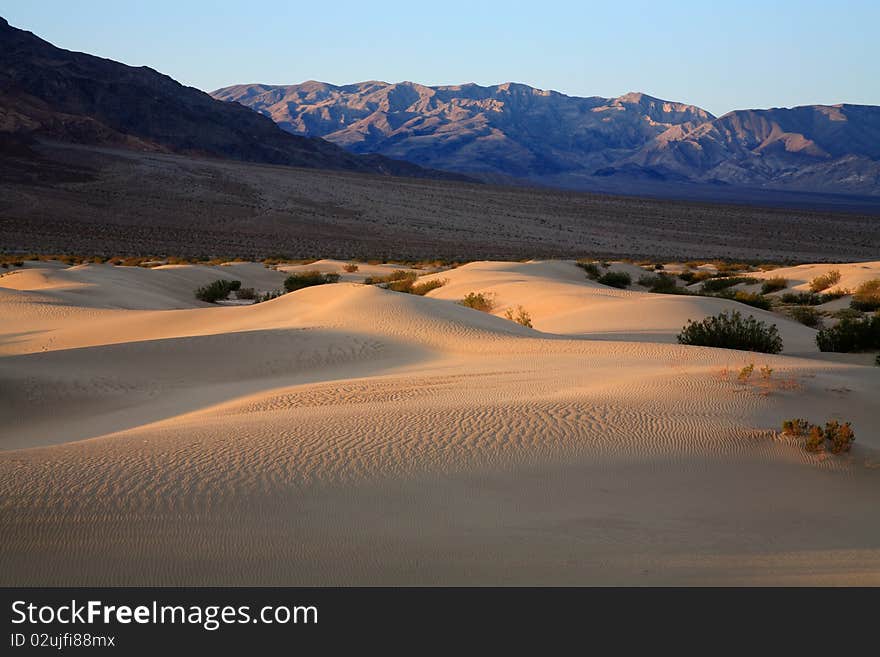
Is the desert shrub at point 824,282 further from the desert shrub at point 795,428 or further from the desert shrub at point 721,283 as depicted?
the desert shrub at point 795,428

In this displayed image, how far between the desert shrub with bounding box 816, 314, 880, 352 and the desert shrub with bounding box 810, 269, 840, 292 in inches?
492

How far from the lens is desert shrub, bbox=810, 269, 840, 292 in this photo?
1083 inches

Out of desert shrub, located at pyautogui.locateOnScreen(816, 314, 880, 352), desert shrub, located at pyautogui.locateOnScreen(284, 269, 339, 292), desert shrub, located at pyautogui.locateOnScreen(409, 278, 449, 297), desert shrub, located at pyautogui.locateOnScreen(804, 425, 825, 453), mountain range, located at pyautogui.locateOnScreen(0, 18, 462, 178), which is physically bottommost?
desert shrub, located at pyautogui.locateOnScreen(284, 269, 339, 292)

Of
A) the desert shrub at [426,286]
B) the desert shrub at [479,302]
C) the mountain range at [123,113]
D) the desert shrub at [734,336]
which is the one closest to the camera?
the desert shrub at [734,336]

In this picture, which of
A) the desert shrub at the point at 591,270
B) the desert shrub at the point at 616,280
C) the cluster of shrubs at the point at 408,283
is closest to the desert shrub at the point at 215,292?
the cluster of shrubs at the point at 408,283

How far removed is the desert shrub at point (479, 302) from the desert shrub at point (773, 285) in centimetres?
1088

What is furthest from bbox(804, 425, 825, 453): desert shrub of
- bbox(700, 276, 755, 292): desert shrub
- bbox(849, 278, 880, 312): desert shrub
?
bbox(700, 276, 755, 292): desert shrub

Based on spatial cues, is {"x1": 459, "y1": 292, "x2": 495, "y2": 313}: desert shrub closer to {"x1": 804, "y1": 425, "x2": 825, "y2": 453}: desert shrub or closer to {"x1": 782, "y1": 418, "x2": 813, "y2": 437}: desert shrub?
{"x1": 782, "y1": 418, "x2": 813, "y2": 437}: desert shrub

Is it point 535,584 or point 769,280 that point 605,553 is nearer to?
point 535,584

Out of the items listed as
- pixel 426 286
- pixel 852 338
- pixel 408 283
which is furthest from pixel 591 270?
pixel 852 338

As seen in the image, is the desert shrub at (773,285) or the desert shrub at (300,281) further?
the desert shrub at (773,285)

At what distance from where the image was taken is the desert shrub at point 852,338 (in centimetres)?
1529

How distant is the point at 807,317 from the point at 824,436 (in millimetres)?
15341
